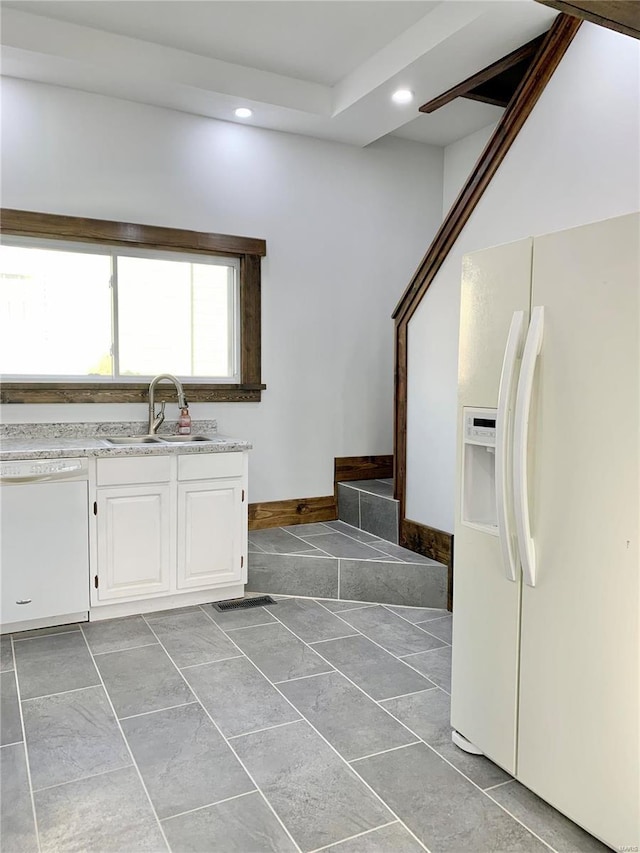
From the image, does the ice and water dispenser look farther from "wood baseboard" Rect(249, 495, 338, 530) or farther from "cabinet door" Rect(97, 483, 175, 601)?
"wood baseboard" Rect(249, 495, 338, 530)

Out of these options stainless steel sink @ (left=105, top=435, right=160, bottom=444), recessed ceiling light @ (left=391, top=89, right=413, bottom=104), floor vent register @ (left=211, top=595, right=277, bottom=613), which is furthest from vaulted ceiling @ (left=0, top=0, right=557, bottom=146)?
floor vent register @ (left=211, top=595, right=277, bottom=613)

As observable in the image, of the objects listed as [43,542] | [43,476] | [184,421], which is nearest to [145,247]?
[184,421]

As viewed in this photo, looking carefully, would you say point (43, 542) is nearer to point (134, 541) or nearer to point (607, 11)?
point (134, 541)

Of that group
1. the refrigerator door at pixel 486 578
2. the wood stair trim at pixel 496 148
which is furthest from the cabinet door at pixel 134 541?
the wood stair trim at pixel 496 148

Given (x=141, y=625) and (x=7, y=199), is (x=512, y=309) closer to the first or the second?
(x=141, y=625)

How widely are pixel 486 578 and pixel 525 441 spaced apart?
0.52 meters

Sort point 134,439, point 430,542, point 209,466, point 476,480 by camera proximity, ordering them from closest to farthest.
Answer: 1. point 476,480
2. point 209,466
3. point 430,542
4. point 134,439

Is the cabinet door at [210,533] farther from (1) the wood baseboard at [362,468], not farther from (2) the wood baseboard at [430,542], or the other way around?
(1) the wood baseboard at [362,468]

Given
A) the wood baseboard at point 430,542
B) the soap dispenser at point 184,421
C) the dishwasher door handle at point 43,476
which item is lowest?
the wood baseboard at point 430,542

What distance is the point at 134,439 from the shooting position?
398 cm

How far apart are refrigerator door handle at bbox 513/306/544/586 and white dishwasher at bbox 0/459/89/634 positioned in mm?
2233

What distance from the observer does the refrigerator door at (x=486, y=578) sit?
2088mm

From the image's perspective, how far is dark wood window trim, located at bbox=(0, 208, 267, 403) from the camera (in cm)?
376

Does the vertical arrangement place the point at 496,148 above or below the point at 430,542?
above
